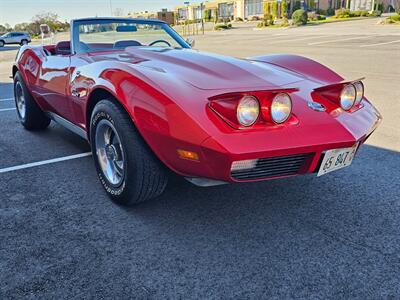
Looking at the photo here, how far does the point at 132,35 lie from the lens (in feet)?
12.9

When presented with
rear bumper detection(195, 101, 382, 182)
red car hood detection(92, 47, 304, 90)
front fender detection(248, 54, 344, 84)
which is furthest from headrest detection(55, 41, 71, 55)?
rear bumper detection(195, 101, 382, 182)

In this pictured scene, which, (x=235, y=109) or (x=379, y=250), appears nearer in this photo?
(x=235, y=109)

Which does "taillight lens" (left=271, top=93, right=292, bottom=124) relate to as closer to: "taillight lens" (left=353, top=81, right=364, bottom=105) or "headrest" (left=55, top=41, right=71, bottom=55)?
"taillight lens" (left=353, top=81, right=364, bottom=105)

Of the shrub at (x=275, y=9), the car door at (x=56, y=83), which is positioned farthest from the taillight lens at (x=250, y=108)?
the shrub at (x=275, y=9)

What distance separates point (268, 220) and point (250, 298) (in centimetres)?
80

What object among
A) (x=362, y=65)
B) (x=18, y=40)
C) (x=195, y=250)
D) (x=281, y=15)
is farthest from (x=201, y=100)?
(x=281, y=15)

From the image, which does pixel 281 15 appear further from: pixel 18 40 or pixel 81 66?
pixel 81 66

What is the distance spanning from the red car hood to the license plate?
21.6 inches

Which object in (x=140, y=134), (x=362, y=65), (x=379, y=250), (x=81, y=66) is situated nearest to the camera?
(x=379, y=250)

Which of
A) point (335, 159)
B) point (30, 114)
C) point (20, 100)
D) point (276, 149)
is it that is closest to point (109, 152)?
point (276, 149)

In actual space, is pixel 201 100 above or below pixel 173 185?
above

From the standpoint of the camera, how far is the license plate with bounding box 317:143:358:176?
230cm

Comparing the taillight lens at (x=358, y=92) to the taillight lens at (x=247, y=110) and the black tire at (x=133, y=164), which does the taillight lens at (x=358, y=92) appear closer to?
the taillight lens at (x=247, y=110)

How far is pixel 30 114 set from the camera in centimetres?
Answer: 473
